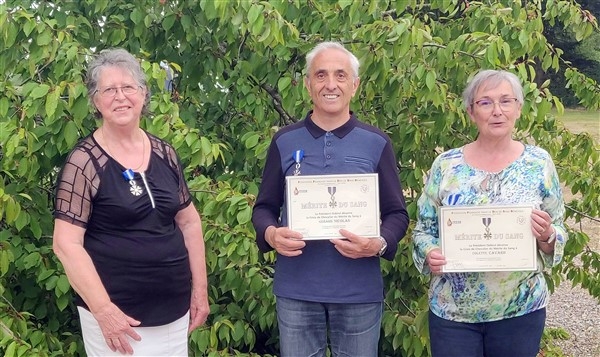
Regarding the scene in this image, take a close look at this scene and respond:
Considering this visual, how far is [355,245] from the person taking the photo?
2754 mm

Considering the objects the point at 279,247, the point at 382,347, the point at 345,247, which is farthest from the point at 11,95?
the point at 382,347

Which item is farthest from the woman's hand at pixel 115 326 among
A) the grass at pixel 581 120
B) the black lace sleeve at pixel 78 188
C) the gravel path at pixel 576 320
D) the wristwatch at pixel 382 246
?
the grass at pixel 581 120

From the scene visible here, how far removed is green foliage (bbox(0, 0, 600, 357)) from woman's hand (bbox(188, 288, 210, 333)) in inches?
12.5

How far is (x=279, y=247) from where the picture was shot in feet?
9.17

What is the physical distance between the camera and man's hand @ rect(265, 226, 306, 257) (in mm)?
2756

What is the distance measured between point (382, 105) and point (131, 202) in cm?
192

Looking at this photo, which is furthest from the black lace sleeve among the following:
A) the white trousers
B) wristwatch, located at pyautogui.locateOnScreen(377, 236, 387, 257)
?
wristwatch, located at pyautogui.locateOnScreen(377, 236, 387, 257)

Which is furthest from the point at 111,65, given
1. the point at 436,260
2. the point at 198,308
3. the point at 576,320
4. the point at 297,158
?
the point at 576,320

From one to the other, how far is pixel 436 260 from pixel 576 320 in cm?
507

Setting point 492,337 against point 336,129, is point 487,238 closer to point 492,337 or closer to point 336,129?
point 492,337

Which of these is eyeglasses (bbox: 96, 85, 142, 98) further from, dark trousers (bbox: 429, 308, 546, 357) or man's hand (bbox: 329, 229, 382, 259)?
dark trousers (bbox: 429, 308, 546, 357)

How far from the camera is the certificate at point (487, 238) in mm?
2779

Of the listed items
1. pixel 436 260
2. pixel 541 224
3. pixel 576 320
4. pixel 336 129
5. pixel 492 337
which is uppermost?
pixel 336 129

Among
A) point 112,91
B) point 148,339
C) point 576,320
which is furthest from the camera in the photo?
point 576,320
